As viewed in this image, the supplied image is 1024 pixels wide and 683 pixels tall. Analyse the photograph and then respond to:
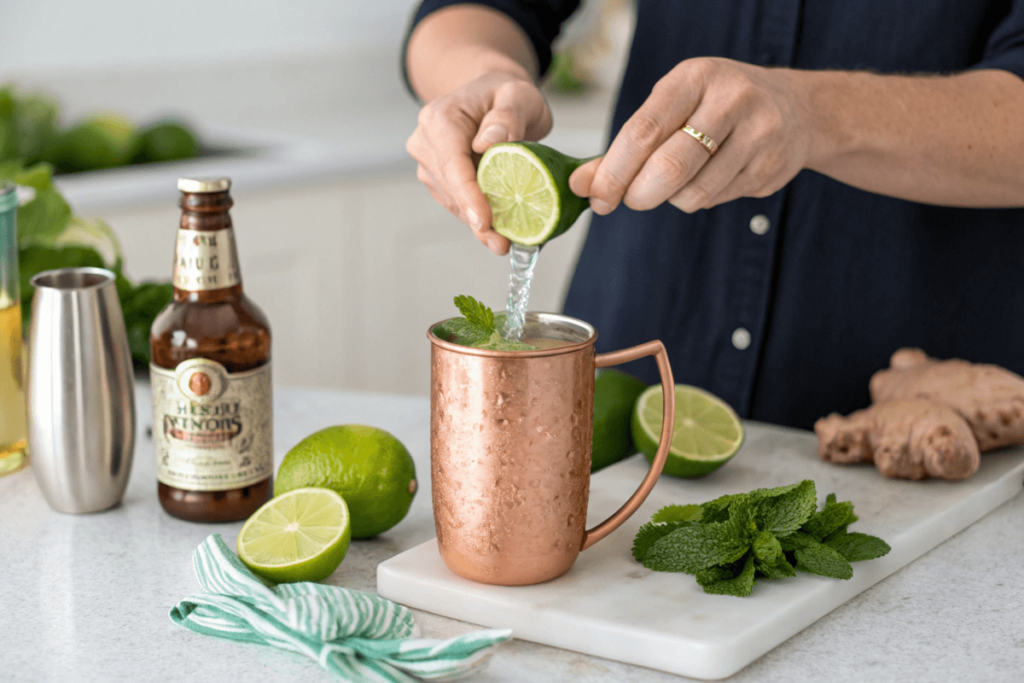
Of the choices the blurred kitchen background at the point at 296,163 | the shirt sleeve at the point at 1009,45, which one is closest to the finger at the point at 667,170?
the shirt sleeve at the point at 1009,45

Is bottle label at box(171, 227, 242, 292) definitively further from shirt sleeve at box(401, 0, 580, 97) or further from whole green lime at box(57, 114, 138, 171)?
whole green lime at box(57, 114, 138, 171)

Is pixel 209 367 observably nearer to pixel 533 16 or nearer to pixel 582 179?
pixel 582 179

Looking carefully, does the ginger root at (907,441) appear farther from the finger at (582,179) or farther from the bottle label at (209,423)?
the bottle label at (209,423)

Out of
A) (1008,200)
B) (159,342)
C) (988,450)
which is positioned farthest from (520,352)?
(1008,200)

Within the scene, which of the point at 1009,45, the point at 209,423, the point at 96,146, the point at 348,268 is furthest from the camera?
the point at 348,268

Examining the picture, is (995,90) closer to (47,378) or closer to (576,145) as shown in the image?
(47,378)

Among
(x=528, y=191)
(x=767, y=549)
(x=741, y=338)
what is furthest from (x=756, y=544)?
(x=741, y=338)
